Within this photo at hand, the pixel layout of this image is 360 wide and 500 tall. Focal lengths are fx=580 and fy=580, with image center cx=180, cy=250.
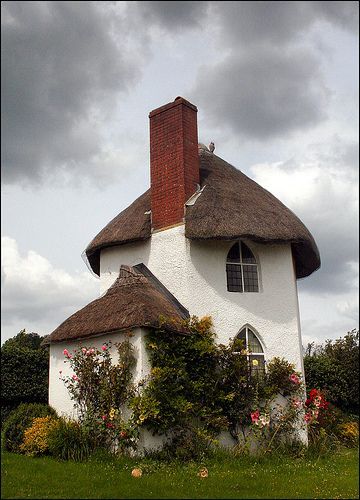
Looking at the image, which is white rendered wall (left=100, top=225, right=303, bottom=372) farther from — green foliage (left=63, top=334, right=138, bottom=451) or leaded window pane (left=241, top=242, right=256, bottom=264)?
green foliage (left=63, top=334, right=138, bottom=451)

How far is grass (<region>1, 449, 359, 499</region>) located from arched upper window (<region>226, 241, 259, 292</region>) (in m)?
4.85

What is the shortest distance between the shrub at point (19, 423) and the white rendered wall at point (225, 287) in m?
4.41

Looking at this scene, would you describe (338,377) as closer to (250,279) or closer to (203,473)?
(250,279)

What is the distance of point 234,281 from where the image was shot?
52.4 feet

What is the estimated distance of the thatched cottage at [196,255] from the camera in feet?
48.9

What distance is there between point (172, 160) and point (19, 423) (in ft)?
26.7

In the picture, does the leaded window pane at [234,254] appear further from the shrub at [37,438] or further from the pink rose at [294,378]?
the shrub at [37,438]

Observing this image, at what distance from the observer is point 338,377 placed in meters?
21.8

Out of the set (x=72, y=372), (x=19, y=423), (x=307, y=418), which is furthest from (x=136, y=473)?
(x=307, y=418)

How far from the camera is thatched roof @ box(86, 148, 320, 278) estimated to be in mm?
15305

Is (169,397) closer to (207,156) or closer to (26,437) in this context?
(26,437)

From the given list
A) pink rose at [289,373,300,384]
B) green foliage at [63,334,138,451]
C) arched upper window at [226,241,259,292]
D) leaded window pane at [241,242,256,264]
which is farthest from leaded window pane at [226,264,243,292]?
green foliage at [63,334,138,451]

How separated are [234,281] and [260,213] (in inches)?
80.2

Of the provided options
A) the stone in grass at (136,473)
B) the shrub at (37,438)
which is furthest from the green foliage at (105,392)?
the stone in grass at (136,473)
